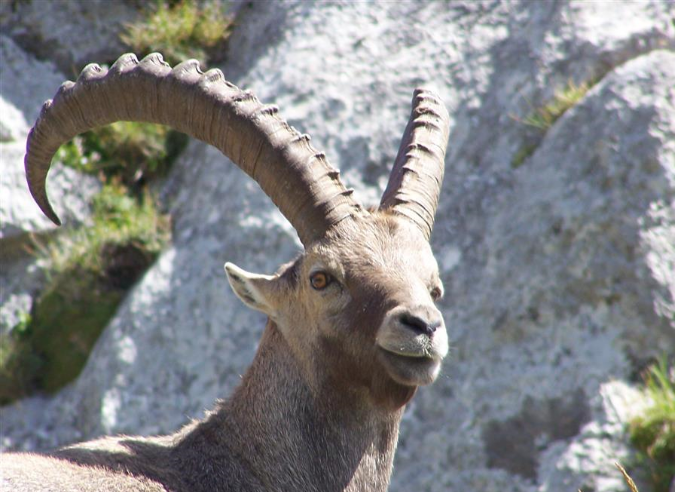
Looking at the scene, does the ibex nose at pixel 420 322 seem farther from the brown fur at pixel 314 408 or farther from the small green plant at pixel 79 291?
the small green plant at pixel 79 291

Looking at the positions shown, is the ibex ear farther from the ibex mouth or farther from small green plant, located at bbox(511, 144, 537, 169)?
small green plant, located at bbox(511, 144, 537, 169)

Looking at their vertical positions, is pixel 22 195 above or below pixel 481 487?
above

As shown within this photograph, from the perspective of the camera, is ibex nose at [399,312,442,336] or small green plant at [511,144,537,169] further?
small green plant at [511,144,537,169]

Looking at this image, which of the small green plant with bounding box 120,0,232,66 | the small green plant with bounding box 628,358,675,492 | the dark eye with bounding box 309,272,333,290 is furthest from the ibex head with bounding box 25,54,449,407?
the small green plant with bounding box 120,0,232,66

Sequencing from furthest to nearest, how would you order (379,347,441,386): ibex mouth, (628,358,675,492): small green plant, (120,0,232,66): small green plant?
(120,0,232,66): small green plant < (628,358,675,492): small green plant < (379,347,441,386): ibex mouth

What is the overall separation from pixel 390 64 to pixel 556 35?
257 cm

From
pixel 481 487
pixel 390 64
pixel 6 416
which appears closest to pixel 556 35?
pixel 390 64

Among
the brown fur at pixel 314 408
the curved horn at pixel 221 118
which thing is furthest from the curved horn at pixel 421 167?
the curved horn at pixel 221 118

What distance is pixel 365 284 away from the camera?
566 cm

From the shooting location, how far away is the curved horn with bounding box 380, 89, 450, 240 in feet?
21.4

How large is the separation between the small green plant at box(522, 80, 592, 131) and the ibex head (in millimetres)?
5519

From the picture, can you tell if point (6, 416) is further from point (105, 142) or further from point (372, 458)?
point (372, 458)

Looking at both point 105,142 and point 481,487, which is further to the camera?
point 105,142

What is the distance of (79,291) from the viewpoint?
1215cm
